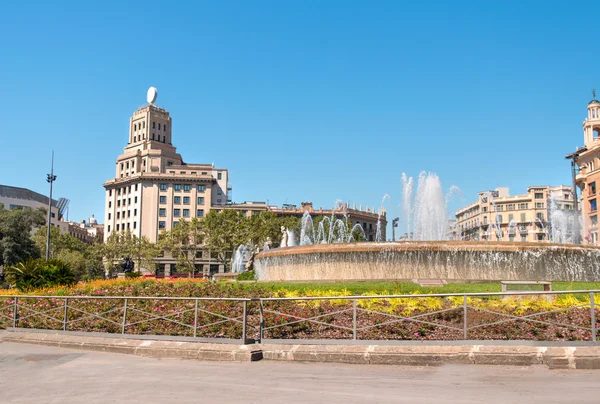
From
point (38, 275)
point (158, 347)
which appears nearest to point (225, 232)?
point (38, 275)

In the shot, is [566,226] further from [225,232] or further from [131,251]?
[131,251]

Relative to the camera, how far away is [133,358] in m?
10.7

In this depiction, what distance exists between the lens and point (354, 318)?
9898 mm

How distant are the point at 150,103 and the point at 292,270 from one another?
102736mm

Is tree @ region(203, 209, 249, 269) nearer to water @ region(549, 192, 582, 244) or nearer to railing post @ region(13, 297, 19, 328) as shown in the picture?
water @ region(549, 192, 582, 244)

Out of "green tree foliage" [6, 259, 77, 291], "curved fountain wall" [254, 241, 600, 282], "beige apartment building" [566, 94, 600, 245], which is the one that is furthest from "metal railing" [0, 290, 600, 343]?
"beige apartment building" [566, 94, 600, 245]

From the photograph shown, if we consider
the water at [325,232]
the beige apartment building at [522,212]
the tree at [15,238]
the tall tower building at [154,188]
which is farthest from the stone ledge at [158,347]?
the beige apartment building at [522,212]

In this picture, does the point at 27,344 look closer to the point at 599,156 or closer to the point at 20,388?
the point at 20,388

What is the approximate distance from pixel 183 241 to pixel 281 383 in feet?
270

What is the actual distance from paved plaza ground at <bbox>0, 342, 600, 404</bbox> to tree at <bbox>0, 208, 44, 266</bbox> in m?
57.7

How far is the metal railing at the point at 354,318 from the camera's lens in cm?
942

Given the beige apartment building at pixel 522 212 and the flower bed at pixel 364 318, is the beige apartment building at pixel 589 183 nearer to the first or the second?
the beige apartment building at pixel 522 212

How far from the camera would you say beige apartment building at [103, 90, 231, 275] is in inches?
4016

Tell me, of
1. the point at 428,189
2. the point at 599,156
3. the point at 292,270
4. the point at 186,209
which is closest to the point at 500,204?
the point at 599,156
